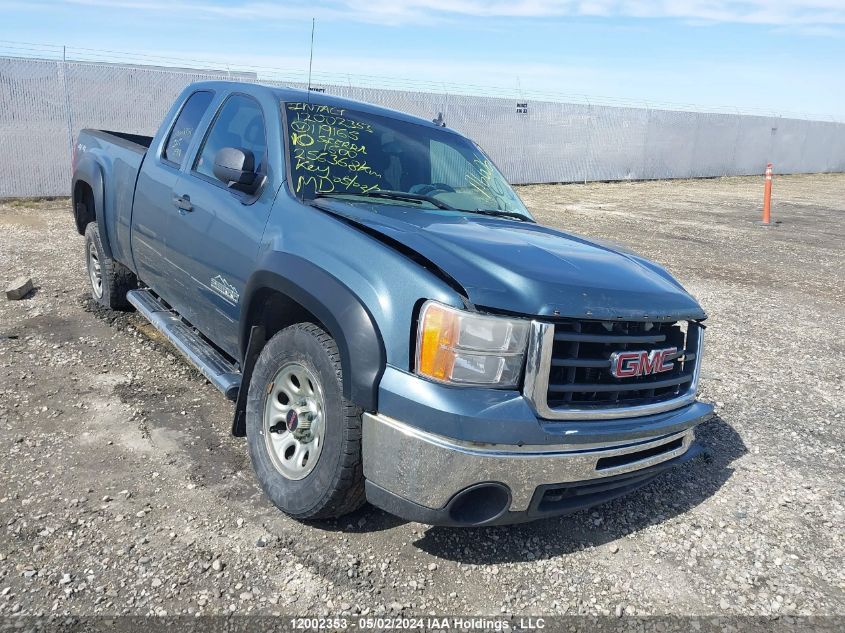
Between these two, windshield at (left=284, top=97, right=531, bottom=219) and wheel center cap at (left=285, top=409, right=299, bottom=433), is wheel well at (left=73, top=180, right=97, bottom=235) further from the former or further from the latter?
wheel center cap at (left=285, top=409, right=299, bottom=433)

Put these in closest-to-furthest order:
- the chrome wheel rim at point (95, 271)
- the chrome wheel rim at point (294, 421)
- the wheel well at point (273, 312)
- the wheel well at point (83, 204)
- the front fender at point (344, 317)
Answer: the front fender at point (344, 317) → the chrome wheel rim at point (294, 421) → the wheel well at point (273, 312) → the chrome wheel rim at point (95, 271) → the wheel well at point (83, 204)

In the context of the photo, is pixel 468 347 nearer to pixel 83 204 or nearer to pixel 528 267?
pixel 528 267

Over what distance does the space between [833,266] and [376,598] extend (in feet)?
35.7

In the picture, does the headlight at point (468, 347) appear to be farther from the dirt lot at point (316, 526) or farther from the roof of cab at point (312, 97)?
the roof of cab at point (312, 97)

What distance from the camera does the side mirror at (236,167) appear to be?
354cm

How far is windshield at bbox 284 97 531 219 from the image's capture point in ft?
12.2

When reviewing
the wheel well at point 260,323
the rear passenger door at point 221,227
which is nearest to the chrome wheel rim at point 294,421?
the wheel well at point 260,323

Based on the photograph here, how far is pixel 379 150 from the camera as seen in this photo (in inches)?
157

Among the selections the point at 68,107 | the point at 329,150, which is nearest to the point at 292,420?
the point at 329,150

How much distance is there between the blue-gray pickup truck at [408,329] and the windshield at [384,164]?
0.01 m

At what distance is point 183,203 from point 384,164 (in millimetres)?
1209

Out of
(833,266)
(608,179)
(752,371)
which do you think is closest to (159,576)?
(752,371)

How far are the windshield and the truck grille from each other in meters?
1.30

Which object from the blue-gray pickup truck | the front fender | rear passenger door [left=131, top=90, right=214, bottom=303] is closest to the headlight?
the blue-gray pickup truck
